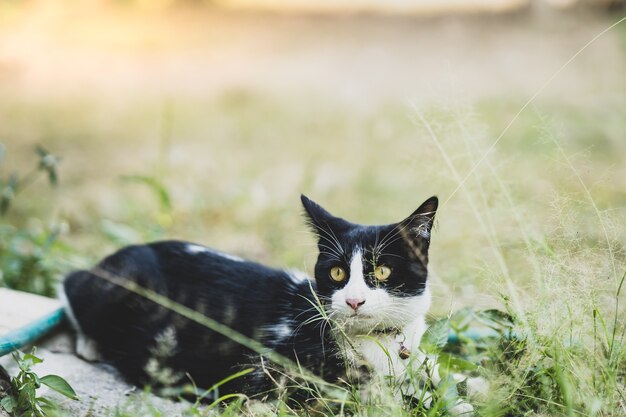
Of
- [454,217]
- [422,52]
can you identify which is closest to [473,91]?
[422,52]

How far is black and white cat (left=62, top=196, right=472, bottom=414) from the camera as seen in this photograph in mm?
1765

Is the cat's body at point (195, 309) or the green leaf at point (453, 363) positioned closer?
the green leaf at point (453, 363)

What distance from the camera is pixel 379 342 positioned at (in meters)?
1.72

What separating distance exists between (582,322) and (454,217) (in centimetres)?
154

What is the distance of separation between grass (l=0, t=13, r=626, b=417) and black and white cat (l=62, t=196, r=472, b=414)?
0.12 metres

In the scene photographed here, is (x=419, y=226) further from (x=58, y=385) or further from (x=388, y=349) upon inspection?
(x=58, y=385)

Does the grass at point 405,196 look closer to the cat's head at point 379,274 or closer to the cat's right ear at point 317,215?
the cat's head at point 379,274

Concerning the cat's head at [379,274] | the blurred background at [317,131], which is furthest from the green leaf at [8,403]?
the blurred background at [317,131]

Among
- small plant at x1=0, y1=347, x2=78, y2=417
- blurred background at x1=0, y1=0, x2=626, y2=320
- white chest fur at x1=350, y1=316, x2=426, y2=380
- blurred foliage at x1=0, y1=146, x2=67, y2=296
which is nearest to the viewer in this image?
small plant at x1=0, y1=347, x2=78, y2=417

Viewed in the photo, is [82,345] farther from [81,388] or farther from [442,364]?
[442,364]

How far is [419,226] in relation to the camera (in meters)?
1.76

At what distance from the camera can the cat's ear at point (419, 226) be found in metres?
1.75

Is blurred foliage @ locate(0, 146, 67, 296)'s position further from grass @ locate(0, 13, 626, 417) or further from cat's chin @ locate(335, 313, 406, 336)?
cat's chin @ locate(335, 313, 406, 336)

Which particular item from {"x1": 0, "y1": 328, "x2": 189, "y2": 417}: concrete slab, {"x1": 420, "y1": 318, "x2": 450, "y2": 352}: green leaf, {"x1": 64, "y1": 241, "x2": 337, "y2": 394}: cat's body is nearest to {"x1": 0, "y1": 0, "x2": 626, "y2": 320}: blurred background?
{"x1": 420, "y1": 318, "x2": 450, "y2": 352}: green leaf
